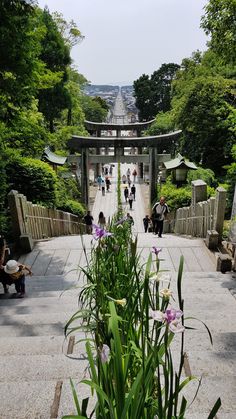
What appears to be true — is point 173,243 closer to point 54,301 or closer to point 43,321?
point 54,301

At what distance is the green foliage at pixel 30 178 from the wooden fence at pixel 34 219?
0.54m

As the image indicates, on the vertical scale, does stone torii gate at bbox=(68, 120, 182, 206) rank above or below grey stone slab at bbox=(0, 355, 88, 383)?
above

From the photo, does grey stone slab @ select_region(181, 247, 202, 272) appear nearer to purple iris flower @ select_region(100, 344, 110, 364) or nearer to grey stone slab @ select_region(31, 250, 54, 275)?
grey stone slab @ select_region(31, 250, 54, 275)

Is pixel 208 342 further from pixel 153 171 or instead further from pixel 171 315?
pixel 153 171

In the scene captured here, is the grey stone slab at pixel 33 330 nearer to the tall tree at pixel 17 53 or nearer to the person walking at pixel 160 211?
the tall tree at pixel 17 53

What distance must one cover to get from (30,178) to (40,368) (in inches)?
312

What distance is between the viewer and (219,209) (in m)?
7.38

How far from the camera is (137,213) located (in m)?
21.8

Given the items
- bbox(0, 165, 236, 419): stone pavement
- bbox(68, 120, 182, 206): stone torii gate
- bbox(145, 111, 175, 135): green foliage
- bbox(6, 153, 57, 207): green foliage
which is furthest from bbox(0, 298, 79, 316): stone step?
bbox(145, 111, 175, 135): green foliage

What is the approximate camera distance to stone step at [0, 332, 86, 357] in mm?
2789

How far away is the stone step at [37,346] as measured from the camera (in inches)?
110

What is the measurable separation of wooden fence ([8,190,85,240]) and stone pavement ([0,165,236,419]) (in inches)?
45.5

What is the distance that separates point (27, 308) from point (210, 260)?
380 centimetres

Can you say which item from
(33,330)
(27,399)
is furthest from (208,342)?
(33,330)
